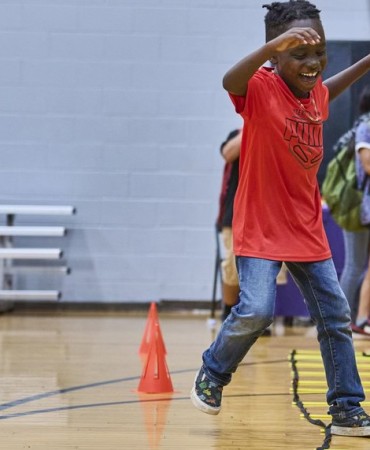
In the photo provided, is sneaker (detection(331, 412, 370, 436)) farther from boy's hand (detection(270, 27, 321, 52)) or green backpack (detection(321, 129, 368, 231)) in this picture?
green backpack (detection(321, 129, 368, 231))

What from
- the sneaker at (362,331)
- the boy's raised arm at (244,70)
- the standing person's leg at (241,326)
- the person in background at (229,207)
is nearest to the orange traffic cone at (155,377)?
the standing person's leg at (241,326)

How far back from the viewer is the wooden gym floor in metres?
3.76

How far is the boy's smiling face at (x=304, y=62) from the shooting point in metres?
3.60

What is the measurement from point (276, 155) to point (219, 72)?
5.27 m

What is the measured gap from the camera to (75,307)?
884 cm

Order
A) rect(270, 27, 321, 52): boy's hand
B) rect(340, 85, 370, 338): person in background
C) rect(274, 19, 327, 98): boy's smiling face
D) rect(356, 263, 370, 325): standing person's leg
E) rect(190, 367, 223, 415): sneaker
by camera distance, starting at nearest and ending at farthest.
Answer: rect(270, 27, 321, 52): boy's hand → rect(274, 19, 327, 98): boy's smiling face → rect(190, 367, 223, 415): sneaker → rect(340, 85, 370, 338): person in background → rect(356, 263, 370, 325): standing person's leg

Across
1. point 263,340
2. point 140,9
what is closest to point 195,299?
point 263,340

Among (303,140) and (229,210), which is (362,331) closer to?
(229,210)

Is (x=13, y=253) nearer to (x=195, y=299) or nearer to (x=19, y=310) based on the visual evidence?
(x=19, y=310)

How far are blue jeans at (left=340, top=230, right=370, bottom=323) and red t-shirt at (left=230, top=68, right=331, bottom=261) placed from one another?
11.2ft

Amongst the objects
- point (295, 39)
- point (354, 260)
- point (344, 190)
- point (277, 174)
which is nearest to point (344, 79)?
point (277, 174)

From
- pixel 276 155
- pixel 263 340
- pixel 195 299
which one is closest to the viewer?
pixel 276 155

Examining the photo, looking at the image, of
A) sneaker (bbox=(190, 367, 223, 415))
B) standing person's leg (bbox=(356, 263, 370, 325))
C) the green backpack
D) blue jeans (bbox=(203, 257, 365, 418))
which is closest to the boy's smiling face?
blue jeans (bbox=(203, 257, 365, 418))

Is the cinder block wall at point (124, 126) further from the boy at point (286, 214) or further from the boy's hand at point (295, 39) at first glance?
the boy's hand at point (295, 39)
